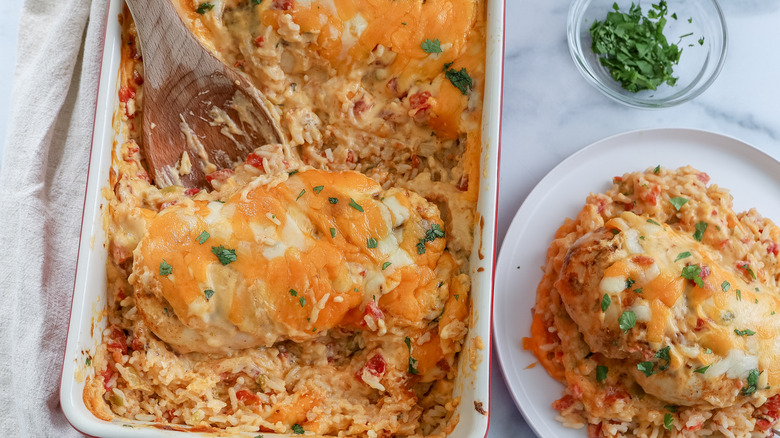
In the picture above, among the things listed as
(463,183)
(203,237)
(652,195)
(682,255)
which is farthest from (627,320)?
(203,237)

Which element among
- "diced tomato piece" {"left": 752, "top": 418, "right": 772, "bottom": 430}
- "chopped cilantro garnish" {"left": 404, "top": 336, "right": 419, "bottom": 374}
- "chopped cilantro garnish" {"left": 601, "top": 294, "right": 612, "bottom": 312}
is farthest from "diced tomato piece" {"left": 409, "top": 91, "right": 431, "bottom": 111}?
"diced tomato piece" {"left": 752, "top": 418, "right": 772, "bottom": 430}

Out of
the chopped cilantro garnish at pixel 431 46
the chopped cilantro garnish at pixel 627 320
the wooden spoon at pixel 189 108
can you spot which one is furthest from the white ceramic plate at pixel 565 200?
the wooden spoon at pixel 189 108

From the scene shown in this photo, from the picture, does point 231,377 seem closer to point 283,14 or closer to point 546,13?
point 283,14

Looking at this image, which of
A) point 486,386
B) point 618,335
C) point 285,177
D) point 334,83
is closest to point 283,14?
point 334,83

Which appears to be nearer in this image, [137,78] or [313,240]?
[313,240]

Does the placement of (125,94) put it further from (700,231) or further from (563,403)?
(700,231)

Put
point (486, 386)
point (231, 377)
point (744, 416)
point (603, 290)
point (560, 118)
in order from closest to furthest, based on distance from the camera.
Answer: point (486, 386)
point (231, 377)
point (603, 290)
point (744, 416)
point (560, 118)

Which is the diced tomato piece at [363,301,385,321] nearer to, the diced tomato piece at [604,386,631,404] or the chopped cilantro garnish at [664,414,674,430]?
the diced tomato piece at [604,386,631,404]
